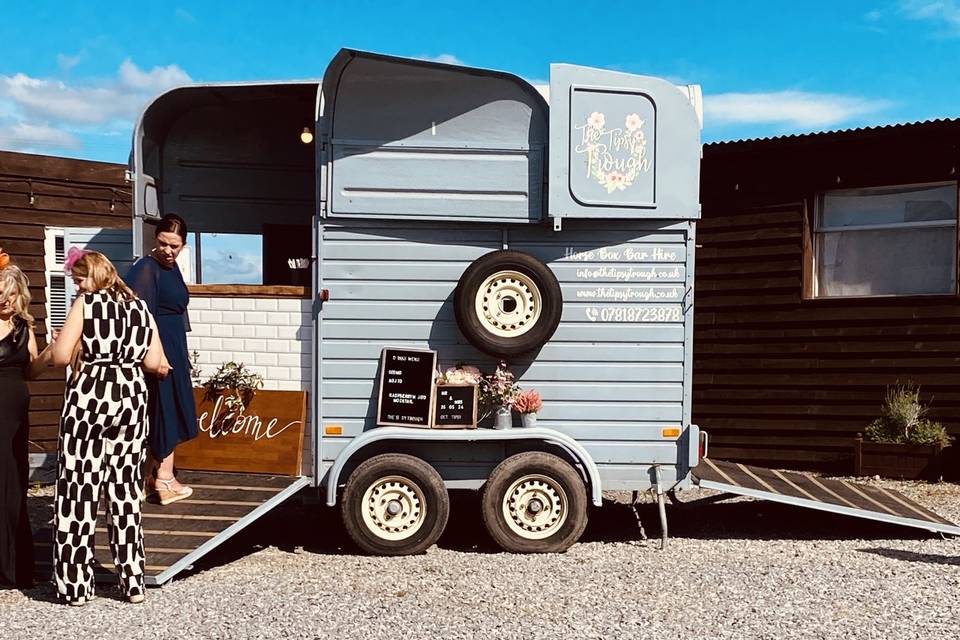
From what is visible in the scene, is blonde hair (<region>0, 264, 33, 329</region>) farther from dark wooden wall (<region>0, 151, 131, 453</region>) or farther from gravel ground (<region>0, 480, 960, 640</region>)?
dark wooden wall (<region>0, 151, 131, 453</region>)

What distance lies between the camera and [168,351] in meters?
5.47

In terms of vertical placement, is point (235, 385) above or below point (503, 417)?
above

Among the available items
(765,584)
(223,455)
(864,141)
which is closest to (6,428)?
(223,455)

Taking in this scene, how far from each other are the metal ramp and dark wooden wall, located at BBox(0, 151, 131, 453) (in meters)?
6.79

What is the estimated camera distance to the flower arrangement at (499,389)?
5621 mm

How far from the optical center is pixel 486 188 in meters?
5.73

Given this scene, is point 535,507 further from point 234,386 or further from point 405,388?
point 234,386

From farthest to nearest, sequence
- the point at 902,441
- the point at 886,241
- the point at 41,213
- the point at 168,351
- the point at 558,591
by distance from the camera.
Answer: the point at 886,241, the point at 41,213, the point at 902,441, the point at 168,351, the point at 558,591

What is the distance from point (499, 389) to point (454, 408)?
324 mm

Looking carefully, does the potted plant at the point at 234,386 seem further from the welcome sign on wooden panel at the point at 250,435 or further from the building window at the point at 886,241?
the building window at the point at 886,241

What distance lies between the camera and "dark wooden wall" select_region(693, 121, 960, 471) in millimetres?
9000

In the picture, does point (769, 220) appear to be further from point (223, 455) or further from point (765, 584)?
point (223, 455)

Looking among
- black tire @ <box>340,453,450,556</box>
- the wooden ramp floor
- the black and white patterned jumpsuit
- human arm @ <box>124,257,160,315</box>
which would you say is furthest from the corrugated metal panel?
the black and white patterned jumpsuit

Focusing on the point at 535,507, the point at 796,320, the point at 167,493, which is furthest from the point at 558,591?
the point at 796,320
